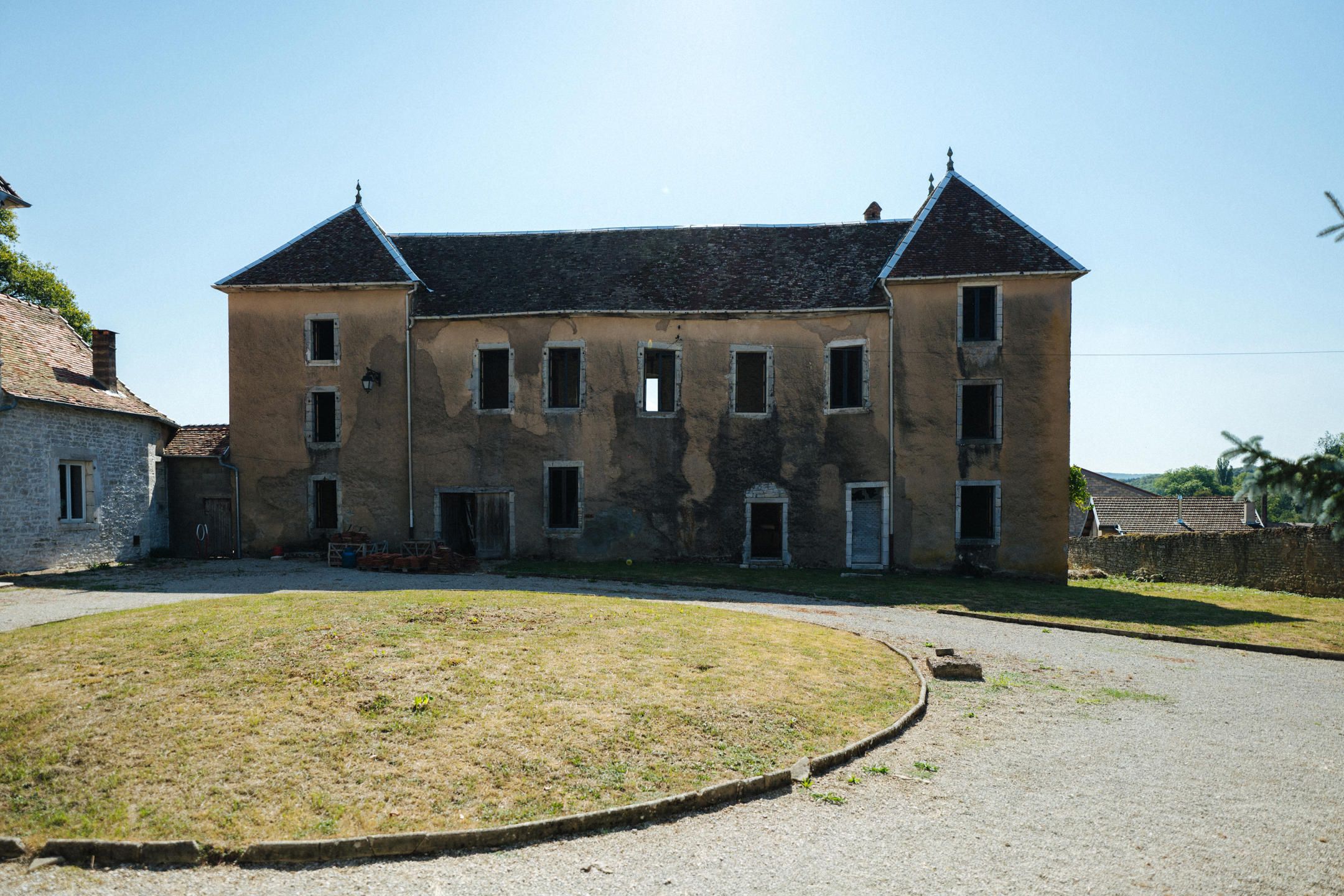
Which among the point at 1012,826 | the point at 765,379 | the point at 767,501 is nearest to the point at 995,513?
the point at 767,501

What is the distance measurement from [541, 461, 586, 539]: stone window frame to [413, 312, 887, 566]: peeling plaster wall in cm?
11

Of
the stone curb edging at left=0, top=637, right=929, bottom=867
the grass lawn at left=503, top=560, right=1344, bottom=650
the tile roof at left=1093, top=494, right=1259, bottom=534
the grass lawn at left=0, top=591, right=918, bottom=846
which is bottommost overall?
the tile roof at left=1093, top=494, right=1259, bottom=534

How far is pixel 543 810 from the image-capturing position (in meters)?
5.73

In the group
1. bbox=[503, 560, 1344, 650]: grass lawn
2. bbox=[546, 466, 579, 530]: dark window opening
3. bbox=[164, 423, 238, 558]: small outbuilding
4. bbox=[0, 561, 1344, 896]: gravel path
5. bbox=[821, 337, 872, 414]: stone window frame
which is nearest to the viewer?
bbox=[0, 561, 1344, 896]: gravel path

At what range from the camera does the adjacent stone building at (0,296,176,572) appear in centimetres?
1814

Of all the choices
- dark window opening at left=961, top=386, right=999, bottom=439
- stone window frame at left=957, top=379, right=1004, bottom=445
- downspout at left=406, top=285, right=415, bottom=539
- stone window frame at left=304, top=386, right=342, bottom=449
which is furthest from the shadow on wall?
dark window opening at left=961, top=386, right=999, bottom=439

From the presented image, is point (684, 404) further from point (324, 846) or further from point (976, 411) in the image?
point (324, 846)

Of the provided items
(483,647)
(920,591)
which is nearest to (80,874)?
(483,647)

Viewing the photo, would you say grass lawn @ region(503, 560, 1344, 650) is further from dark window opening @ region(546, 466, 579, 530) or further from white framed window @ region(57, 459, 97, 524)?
white framed window @ region(57, 459, 97, 524)

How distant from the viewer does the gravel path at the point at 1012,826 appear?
16.1ft

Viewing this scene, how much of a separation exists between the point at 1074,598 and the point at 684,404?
10.5 metres

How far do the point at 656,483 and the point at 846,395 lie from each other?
5.71 meters

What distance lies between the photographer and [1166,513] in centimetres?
4300

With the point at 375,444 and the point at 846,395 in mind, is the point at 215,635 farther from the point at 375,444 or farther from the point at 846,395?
the point at 846,395
